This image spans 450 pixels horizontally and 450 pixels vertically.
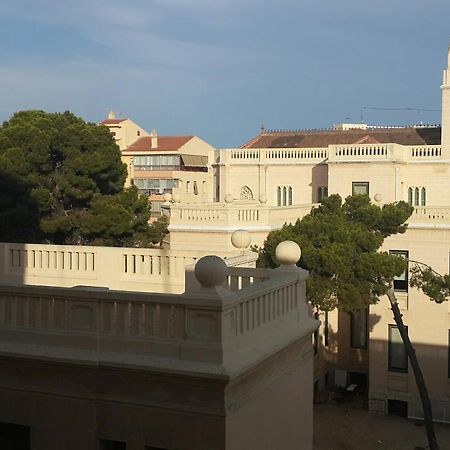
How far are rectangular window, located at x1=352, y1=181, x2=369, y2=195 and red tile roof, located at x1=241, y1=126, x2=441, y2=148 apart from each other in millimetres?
5404

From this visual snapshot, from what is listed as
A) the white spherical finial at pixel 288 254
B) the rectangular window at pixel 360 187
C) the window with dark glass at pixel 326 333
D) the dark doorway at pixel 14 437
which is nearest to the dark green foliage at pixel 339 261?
the window with dark glass at pixel 326 333

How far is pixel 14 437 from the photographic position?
669cm

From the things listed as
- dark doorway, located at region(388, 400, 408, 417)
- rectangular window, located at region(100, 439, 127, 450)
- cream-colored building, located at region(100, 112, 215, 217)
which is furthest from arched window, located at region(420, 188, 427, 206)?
rectangular window, located at region(100, 439, 127, 450)

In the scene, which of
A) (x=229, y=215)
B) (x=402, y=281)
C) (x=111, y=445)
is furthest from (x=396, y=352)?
(x=111, y=445)

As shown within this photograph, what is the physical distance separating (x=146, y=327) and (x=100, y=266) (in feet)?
14.3

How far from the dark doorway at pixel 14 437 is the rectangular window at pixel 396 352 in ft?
67.0

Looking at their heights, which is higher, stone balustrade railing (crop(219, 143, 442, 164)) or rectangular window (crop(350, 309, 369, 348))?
stone balustrade railing (crop(219, 143, 442, 164))

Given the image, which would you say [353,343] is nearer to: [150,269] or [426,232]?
[426,232]

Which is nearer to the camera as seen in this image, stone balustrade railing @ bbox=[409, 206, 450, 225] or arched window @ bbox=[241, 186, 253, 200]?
stone balustrade railing @ bbox=[409, 206, 450, 225]

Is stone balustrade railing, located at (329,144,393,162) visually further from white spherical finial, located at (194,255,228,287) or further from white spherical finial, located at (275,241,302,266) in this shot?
white spherical finial, located at (194,255,228,287)

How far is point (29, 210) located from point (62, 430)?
931 inches

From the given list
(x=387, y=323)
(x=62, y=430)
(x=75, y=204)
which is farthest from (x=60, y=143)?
(x=62, y=430)

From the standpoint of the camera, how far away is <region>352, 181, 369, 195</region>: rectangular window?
107ft

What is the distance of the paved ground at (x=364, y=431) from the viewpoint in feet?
74.7
